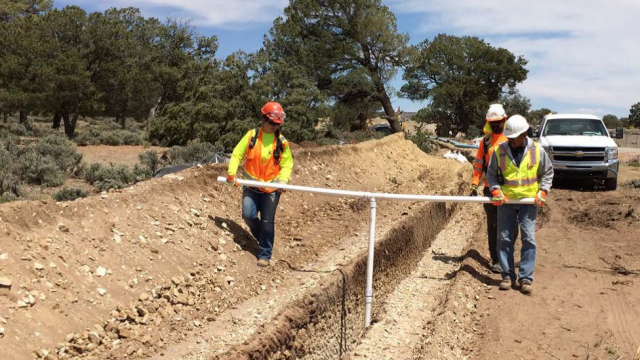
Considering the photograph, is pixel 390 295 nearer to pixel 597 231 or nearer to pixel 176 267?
pixel 176 267

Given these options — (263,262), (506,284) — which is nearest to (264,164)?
(263,262)

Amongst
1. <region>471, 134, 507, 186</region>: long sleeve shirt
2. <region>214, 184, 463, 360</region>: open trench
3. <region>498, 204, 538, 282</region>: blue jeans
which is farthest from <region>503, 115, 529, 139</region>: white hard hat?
<region>214, 184, 463, 360</region>: open trench

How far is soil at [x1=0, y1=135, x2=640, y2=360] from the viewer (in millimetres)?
4902

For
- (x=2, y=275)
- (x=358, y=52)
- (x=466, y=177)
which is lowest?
(x=466, y=177)

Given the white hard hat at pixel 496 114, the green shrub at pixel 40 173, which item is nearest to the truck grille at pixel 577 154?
the white hard hat at pixel 496 114

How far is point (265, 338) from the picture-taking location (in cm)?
513

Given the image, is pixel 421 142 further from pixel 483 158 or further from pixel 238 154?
pixel 238 154

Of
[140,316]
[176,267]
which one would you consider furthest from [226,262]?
[140,316]

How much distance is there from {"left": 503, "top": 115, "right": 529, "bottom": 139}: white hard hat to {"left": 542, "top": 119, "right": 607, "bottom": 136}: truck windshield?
1087cm

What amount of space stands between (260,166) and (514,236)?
3104mm

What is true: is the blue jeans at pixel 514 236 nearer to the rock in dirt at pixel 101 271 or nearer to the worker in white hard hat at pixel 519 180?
the worker in white hard hat at pixel 519 180

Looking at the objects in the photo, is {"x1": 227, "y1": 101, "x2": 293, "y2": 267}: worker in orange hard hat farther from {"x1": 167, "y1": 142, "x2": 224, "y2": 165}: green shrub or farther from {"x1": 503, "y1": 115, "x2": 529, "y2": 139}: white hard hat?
{"x1": 167, "y1": 142, "x2": 224, "y2": 165}: green shrub

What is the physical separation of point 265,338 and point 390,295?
108 inches

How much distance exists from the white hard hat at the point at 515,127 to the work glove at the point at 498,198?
63 centimetres
